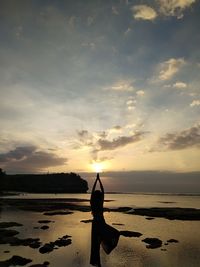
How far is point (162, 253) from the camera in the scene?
108 feet

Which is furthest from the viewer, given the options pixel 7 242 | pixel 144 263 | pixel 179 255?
pixel 7 242

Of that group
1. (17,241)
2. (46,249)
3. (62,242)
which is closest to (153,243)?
(62,242)

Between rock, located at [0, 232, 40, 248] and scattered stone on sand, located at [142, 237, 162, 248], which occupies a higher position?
rock, located at [0, 232, 40, 248]

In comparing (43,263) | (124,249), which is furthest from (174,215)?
(43,263)

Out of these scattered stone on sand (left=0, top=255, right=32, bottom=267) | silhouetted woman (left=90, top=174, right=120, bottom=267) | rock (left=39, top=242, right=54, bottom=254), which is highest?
silhouetted woman (left=90, top=174, right=120, bottom=267)

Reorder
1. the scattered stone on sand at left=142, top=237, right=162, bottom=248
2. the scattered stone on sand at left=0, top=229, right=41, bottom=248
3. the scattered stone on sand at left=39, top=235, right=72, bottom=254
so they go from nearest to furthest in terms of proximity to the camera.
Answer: the scattered stone on sand at left=39, top=235, right=72, bottom=254
the scattered stone on sand at left=0, top=229, right=41, bottom=248
the scattered stone on sand at left=142, top=237, right=162, bottom=248

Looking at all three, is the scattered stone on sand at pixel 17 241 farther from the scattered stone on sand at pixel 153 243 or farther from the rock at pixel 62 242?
the scattered stone on sand at pixel 153 243

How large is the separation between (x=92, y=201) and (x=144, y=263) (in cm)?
2025

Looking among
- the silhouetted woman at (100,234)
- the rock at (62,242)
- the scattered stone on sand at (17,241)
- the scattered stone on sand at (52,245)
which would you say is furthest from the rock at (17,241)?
the silhouetted woman at (100,234)

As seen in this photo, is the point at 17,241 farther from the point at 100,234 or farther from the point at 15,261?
the point at 100,234

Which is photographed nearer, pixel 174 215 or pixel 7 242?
pixel 7 242

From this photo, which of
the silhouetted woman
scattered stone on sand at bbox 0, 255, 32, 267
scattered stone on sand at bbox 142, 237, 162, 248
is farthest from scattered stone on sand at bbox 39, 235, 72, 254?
the silhouetted woman

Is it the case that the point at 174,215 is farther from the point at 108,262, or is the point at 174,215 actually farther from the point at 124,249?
the point at 108,262

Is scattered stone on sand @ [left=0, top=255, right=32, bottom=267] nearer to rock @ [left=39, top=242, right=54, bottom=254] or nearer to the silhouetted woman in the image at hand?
rock @ [left=39, top=242, right=54, bottom=254]
